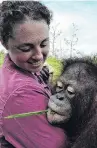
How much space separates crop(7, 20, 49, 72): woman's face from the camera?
204cm

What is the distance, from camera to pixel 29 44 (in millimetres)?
2076

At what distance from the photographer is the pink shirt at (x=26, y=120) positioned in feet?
6.51

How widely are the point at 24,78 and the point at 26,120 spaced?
23cm

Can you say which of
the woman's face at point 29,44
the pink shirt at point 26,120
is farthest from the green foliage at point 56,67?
the pink shirt at point 26,120

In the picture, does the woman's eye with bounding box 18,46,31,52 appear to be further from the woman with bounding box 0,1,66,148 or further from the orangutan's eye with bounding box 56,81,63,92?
the orangutan's eye with bounding box 56,81,63,92

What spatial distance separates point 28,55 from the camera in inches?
82.6

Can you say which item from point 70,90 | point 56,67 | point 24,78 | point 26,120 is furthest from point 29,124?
point 56,67

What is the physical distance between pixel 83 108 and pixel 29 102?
1.31 feet

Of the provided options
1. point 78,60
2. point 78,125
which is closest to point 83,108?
point 78,125

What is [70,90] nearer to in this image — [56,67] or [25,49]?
[25,49]

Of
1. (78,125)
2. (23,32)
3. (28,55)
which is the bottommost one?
(78,125)

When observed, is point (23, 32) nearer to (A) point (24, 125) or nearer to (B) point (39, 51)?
(B) point (39, 51)

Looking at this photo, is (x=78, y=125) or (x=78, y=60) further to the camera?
(x=78, y=60)

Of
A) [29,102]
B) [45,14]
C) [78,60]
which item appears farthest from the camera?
[78,60]
